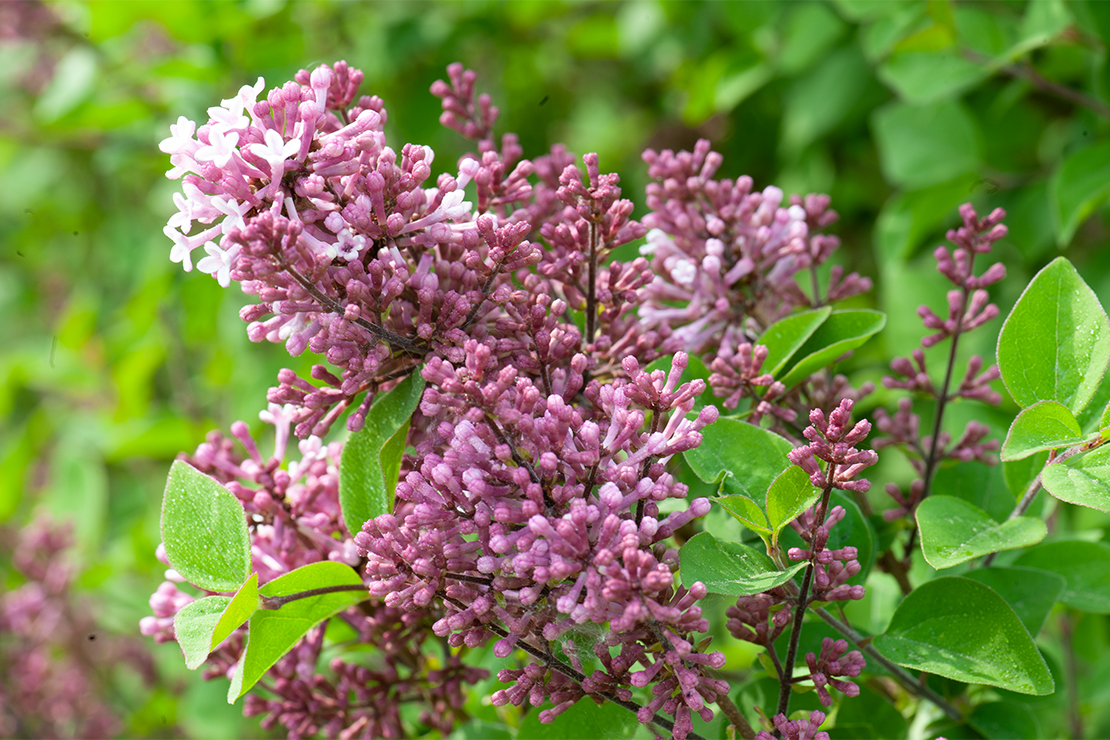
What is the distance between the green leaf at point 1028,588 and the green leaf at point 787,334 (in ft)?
1.34

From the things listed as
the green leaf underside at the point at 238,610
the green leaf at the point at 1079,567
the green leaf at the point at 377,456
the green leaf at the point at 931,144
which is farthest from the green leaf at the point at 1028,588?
the green leaf at the point at 931,144

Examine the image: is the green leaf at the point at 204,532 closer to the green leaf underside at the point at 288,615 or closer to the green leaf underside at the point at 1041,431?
the green leaf underside at the point at 288,615

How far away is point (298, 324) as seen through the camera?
1185 millimetres

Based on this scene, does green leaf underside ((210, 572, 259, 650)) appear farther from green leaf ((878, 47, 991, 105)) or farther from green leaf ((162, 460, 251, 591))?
green leaf ((878, 47, 991, 105))

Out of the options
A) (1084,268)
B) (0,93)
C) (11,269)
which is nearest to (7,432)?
(11,269)

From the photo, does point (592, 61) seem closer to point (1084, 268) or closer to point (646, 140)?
point (646, 140)

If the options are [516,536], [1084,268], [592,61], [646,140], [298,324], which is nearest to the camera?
[516,536]

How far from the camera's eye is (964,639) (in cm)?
120

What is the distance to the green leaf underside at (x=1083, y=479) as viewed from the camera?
1.08 m

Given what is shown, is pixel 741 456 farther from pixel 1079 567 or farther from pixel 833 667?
pixel 1079 567

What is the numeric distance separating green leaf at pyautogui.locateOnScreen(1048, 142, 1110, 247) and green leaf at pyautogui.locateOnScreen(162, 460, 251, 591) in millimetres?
1839

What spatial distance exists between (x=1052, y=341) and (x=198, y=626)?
116 cm

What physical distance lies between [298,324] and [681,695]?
0.64 m

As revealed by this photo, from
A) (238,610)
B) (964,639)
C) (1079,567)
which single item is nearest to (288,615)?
(238,610)
